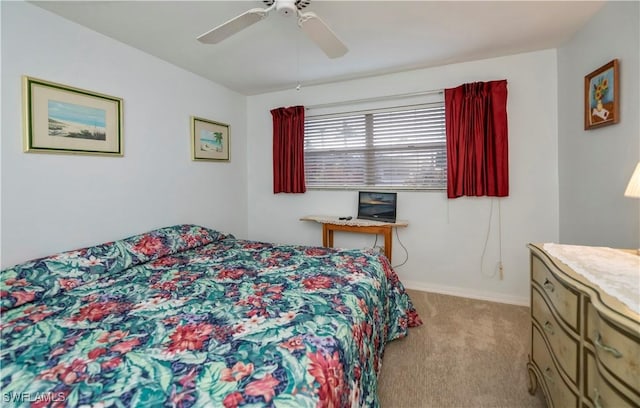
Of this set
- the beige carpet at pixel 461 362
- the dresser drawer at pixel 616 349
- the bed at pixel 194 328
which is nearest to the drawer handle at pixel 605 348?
the dresser drawer at pixel 616 349

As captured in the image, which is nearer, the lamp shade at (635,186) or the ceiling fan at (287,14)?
the lamp shade at (635,186)

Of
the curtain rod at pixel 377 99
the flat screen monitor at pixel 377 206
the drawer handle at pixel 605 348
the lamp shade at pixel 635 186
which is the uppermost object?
the curtain rod at pixel 377 99

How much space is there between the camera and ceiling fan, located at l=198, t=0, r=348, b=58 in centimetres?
157

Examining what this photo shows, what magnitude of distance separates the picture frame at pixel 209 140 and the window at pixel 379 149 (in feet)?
3.23

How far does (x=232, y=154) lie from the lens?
365 centimetres

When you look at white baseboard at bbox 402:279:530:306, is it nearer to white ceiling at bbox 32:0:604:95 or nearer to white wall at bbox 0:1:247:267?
white ceiling at bbox 32:0:604:95

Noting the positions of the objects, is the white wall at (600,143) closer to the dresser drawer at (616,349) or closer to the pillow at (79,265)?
the dresser drawer at (616,349)

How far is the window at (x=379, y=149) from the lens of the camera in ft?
9.87

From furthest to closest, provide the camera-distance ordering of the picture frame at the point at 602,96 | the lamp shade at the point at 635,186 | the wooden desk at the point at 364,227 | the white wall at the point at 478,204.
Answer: the wooden desk at the point at 364,227, the white wall at the point at 478,204, the picture frame at the point at 602,96, the lamp shade at the point at 635,186

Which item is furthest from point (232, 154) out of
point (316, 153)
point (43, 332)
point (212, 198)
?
point (43, 332)

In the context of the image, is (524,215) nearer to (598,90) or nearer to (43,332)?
(598,90)

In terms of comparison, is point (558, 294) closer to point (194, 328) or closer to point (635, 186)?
point (635, 186)

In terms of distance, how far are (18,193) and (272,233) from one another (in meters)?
2.44

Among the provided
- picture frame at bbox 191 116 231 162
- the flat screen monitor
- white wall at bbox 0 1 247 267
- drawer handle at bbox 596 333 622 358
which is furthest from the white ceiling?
drawer handle at bbox 596 333 622 358
